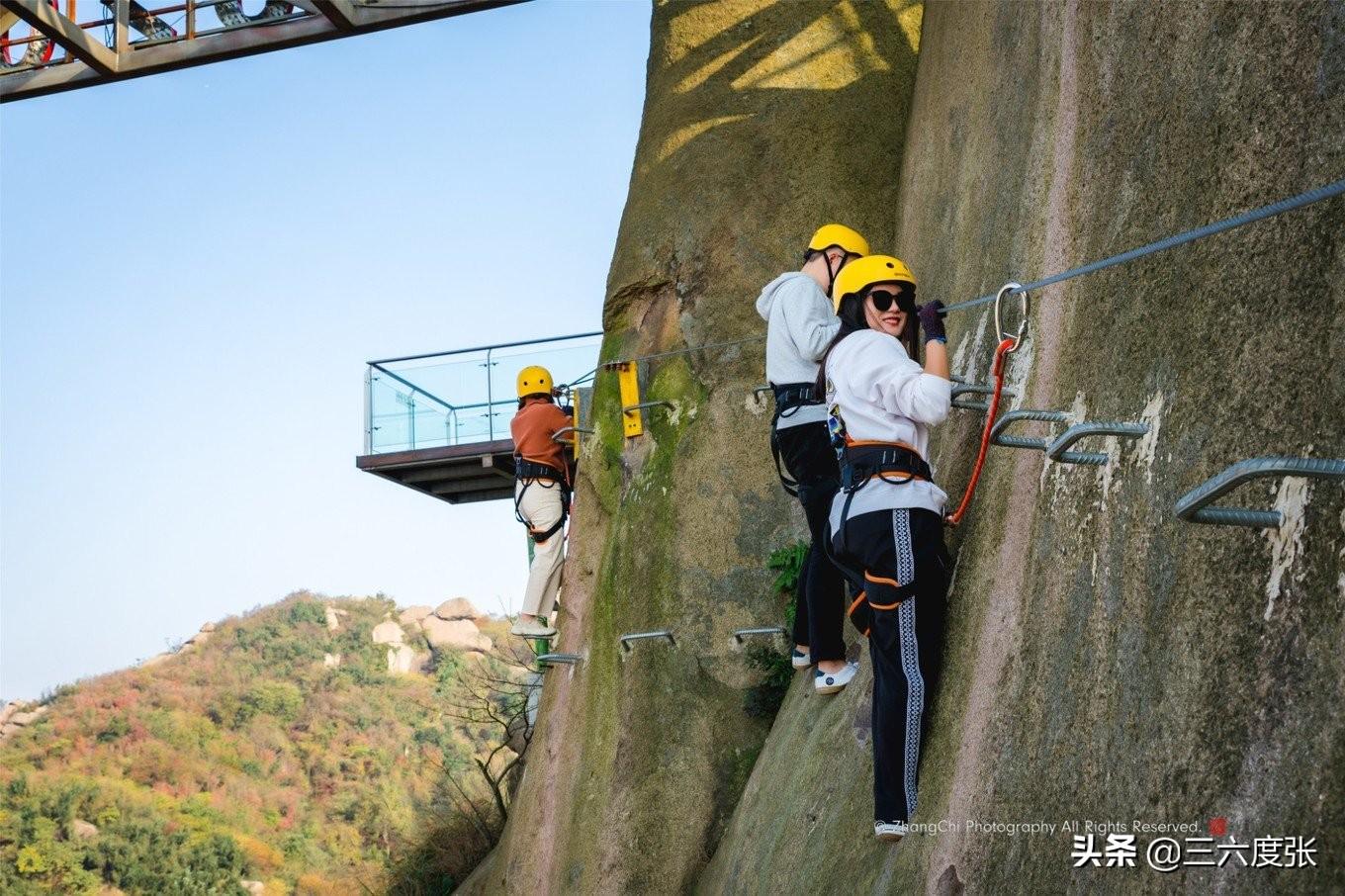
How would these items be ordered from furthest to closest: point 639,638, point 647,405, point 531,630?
point 531,630 < point 647,405 < point 639,638

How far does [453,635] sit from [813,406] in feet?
197

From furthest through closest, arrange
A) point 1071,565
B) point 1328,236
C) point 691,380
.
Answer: point 691,380
point 1071,565
point 1328,236

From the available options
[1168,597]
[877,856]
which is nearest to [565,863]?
[877,856]

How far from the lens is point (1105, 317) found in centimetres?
515

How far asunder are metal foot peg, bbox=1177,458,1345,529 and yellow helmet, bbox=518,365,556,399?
336 inches

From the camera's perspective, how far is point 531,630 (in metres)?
11.4

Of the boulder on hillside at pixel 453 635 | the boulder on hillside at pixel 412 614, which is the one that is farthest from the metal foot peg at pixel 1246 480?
the boulder on hillside at pixel 412 614

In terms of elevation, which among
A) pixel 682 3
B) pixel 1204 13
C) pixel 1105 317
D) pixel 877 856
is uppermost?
pixel 682 3

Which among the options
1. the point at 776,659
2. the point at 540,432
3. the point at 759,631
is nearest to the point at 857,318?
the point at 759,631

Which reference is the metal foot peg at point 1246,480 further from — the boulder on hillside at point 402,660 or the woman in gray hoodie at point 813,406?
the boulder on hillside at point 402,660

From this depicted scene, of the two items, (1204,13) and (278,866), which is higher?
(1204,13)

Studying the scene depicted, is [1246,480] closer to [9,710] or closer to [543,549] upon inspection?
[543,549]

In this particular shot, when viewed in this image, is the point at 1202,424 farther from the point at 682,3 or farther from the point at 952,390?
the point at 682,3

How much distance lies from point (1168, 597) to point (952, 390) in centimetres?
142
